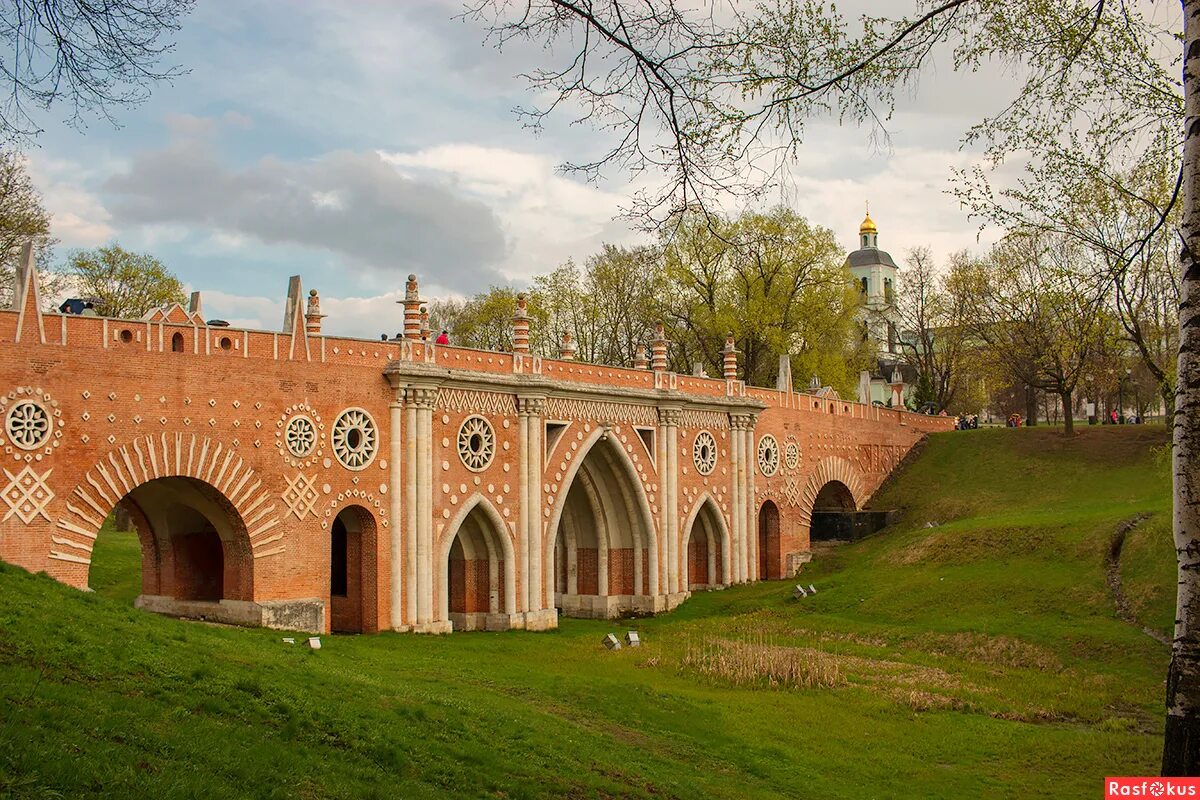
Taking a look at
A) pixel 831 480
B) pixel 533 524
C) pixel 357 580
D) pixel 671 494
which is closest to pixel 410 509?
pixel 357 580

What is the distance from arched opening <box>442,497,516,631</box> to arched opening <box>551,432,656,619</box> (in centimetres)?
425

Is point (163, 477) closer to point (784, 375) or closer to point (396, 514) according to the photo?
point (396, 514)

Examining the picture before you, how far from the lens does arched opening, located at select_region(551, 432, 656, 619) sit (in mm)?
31125

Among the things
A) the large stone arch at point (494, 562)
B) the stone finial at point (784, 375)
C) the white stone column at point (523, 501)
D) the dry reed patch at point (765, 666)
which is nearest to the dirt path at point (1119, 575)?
the dry reed patch at point (765, 666)

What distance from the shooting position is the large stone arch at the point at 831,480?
37.4 m

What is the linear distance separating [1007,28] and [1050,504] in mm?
28267

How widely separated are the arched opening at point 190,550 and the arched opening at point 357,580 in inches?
90.0

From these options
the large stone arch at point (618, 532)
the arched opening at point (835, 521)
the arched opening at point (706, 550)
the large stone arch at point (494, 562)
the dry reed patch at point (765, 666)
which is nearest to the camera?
the dry reed patch at point (765, 666)

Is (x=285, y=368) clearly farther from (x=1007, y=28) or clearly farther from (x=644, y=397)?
(x=1007, y=28)

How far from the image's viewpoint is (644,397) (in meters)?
31.1

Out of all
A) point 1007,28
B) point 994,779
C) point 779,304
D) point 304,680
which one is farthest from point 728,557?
point 1007,28

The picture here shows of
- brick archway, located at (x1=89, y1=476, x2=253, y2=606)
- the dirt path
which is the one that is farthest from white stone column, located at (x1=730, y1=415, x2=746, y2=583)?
brick archway, located at (x1=89, y1=476, x2=253, y2=606)

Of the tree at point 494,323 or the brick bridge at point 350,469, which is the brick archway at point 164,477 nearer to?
the brick bridge at point 350,469

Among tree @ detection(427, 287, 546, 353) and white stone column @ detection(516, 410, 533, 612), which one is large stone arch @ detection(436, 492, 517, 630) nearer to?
white stone column @ detection(516, 410, 533, 612)
